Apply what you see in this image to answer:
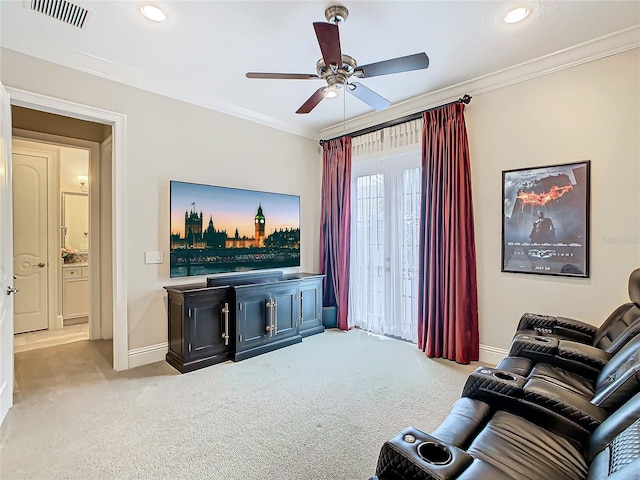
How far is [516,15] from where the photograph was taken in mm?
2451

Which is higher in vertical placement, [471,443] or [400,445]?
[400,445]

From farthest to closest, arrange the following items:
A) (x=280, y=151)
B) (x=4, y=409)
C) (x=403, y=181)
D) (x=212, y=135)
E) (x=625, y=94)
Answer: (x=280, y=151) < (x=403, y=181) < (x=212, y=135) < (x=625, y=94) < (x=4, y=409)

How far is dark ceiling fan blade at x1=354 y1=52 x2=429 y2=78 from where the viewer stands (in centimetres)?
229

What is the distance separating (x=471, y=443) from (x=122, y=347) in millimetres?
3244

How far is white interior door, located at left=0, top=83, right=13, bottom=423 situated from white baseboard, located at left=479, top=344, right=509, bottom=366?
4.15 meters

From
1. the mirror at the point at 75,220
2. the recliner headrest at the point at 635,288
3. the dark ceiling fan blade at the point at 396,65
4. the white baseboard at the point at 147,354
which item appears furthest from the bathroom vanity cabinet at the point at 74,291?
the recliner headrest at the point at 635,288

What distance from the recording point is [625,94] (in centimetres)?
274

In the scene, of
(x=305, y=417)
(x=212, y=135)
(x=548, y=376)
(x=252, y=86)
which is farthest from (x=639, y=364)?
(x=212, y=135)

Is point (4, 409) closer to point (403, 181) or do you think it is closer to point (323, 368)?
point (323, 368)

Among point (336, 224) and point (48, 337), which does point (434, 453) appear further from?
point (48, 337)

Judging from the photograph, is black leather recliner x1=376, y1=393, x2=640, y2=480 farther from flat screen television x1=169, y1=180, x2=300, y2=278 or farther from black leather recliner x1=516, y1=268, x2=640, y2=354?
flat screen television x1=169, y1=180, x2=300, y2=278

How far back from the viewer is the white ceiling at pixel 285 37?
2387 mm

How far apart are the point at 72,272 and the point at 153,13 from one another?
425 cm

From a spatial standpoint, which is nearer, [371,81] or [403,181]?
[371,81]
